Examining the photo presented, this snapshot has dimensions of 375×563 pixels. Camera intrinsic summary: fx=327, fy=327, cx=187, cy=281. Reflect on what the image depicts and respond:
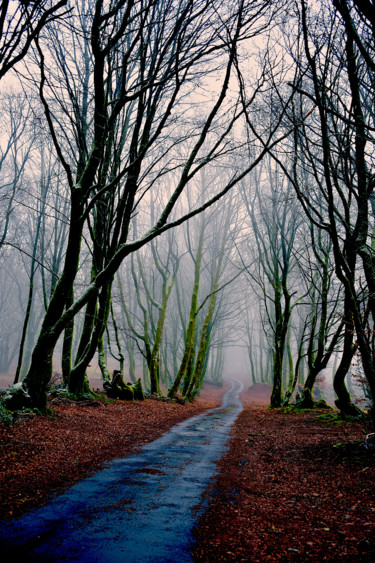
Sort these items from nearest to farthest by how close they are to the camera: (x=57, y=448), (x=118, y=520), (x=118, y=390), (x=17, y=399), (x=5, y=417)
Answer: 1. (x=118, y=520)
2. (x=57, y=448)
3. (x=5, y=417)
4. (x=17, y=399)
5. (x=118, y=390)

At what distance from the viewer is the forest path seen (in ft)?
6.29

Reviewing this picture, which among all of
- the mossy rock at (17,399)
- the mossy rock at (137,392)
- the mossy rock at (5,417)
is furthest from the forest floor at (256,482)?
the mossy rock at (137,392)

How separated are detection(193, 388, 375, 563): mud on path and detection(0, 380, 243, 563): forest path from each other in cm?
19

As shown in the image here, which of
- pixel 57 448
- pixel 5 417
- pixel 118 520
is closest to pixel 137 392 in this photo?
pixel 5 417

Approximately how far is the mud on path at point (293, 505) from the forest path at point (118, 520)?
0.62ft

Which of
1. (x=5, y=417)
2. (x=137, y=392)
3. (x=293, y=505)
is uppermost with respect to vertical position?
(x=5, y=417)

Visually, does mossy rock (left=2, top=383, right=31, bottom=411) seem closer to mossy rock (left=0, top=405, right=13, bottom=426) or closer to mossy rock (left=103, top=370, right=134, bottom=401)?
mossy rock (left=0, top=405, right=13, bottom=426)

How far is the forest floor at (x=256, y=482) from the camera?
2.09 metres

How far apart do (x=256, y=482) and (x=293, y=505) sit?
0.74 metres

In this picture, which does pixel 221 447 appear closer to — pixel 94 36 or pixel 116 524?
pixel 116 524

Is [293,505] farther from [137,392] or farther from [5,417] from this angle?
[137,392]

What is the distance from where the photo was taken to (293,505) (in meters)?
2.82

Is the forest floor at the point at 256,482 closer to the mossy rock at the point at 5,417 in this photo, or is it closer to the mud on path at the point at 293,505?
the mud on path at the point at 293,505

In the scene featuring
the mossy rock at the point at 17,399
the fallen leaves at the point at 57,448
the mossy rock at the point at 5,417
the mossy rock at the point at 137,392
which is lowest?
the mossy rock at the point at 137,392
